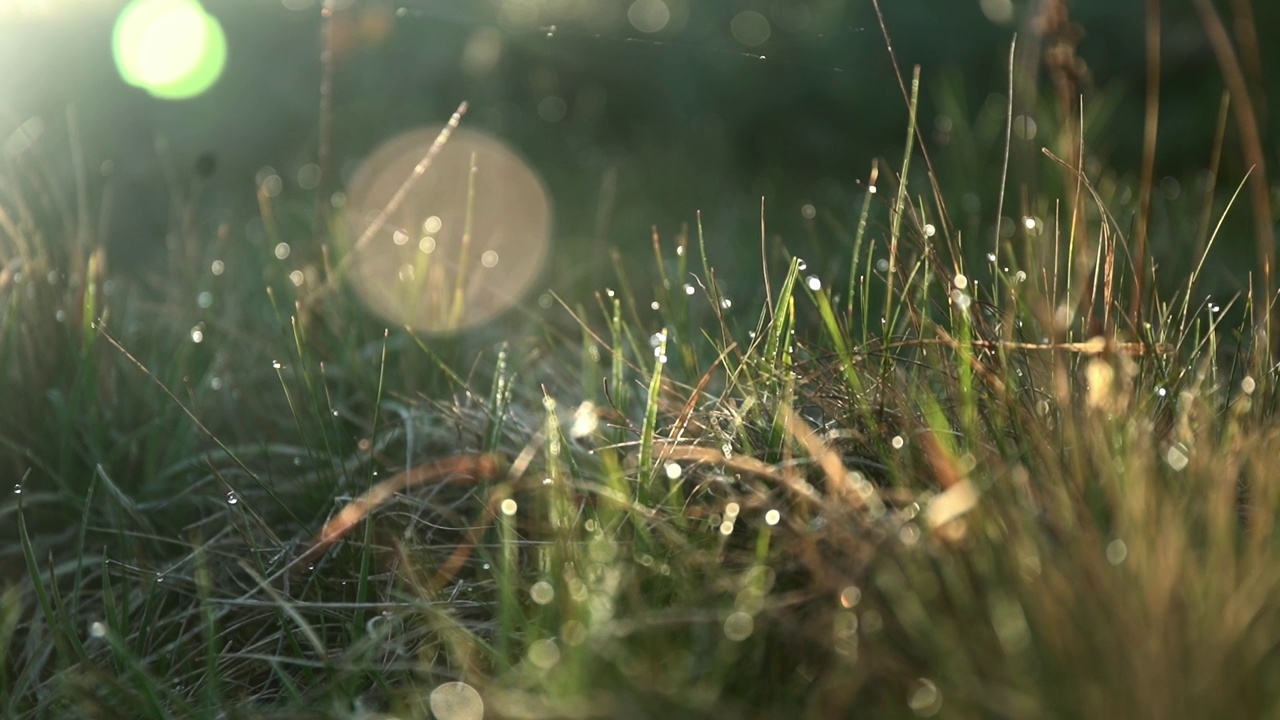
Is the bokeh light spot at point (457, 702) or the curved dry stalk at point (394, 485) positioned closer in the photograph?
Result: the bokeh light spot at point (457, 702)

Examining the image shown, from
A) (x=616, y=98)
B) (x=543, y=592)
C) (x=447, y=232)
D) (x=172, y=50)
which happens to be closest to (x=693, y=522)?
(x=543, y=592)

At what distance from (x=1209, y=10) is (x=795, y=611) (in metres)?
0.76

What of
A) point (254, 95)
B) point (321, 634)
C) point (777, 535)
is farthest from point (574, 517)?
point (254, 95)

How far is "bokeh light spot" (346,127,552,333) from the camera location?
6.93 ft

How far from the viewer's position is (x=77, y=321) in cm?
201

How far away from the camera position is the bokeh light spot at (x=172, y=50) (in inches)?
215

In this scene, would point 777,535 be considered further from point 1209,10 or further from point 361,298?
point 361,298

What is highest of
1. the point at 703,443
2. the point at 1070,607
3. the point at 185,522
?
the point at 1070,607

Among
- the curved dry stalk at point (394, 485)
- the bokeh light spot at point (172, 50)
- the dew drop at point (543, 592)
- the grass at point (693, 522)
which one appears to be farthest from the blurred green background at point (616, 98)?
the dew drop at point (543, 592)

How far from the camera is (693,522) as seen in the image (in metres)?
1.30

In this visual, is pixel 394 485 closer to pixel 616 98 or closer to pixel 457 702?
pixel 457 702

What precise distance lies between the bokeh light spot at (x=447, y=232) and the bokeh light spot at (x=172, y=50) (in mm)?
1310

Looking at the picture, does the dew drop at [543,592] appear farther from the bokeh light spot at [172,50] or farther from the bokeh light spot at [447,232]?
the bokeh light spot at [172,50]

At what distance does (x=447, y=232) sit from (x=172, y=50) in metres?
3.58
